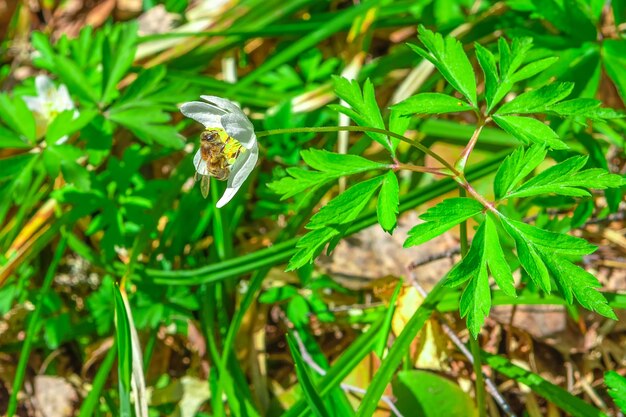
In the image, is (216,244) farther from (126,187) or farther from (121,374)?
(121,374)

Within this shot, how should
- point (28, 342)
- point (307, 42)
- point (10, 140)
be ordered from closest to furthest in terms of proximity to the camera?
point (10, 140) < point (28, 342) < point (307, 42)

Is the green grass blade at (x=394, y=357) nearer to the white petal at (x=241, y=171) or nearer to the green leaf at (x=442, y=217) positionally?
the green leaf at (x=442, y=217)

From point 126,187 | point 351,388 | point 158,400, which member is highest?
point 126,187

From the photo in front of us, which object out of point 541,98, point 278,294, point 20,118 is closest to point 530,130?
point 541,98

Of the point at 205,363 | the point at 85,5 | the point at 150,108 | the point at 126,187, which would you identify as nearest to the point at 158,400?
the point at 205,363

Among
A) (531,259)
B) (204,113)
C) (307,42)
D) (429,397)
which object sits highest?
(204,113)

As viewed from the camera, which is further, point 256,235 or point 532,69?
point 256,235

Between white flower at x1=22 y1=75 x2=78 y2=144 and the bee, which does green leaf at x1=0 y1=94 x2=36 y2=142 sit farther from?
the bee

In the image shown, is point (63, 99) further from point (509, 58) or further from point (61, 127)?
point (509, 58)
